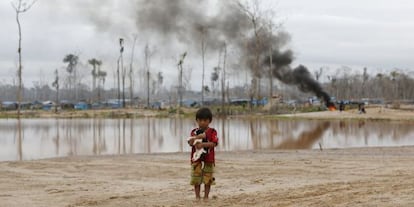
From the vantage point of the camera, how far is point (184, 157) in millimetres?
19172

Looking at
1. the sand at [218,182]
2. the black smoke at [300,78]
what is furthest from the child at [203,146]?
the black smoke at [300,78]

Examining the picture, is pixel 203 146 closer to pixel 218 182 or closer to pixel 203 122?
pixel 203 122

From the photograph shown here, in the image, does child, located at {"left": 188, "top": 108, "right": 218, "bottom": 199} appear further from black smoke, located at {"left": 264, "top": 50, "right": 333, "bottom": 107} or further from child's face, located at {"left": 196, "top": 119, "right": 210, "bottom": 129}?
black smoke, located at {"left": 264, "top": 50, "right": 333, "bottom": 107}

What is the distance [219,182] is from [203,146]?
10.9 feet

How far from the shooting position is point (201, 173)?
920 cm

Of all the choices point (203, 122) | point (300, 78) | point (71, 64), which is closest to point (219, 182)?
point (203, 122)

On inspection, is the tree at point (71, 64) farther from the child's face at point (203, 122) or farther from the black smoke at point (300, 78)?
the child's face at point (203, 122)

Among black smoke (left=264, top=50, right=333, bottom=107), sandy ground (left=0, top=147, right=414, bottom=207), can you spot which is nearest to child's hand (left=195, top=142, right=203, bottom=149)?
sandy ground (left=0, top=147, right=414, bottom=207)

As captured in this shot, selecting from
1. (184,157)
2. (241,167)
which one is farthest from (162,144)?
(241,167)

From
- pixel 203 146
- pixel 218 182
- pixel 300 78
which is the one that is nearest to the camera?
pixel 203 146

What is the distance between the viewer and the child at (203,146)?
900 cm

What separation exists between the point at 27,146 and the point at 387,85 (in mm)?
98827

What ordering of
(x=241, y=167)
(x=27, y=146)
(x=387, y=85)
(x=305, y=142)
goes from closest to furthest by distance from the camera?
1. (x=241, y=167)
2. (x=27, y=146)
3. (x=305, y=142)
4. (x=387, y=85)

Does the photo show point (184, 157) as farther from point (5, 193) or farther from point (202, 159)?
point (202, 159)
